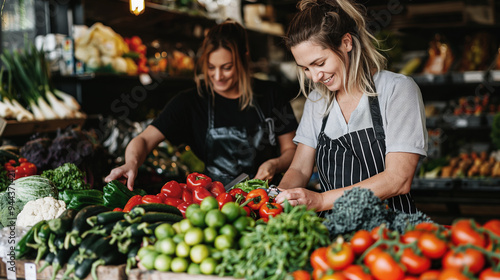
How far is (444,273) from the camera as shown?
133 centimetres

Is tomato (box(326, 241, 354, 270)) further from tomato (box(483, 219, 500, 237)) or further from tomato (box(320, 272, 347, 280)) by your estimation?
tomato (box(483, 219, 500, 237))

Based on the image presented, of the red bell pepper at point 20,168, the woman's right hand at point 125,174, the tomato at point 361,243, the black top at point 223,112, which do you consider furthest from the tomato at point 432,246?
the red bell pepper at point 20,168

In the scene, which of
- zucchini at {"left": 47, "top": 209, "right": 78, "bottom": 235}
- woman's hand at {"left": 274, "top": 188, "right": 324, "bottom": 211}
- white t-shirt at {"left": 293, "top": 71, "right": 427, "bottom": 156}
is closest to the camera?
zucchini at {"left": 47, "top": 209, "right": 78, "bottom": 235}

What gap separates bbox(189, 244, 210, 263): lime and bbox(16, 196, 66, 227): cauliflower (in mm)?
951

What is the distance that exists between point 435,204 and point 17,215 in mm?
3971

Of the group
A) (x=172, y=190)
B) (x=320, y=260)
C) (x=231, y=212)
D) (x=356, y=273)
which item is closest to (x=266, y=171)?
(x=172, y=190)

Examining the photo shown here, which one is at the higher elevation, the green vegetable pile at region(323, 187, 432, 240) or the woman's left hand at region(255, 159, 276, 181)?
the green vegetable pile at region(323, 187, 432, 240)

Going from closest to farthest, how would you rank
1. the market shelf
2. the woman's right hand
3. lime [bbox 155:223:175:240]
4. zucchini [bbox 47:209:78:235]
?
lime [bbox 155:223:175:240], zucchini [bbox 47:209:78:235], the woman's right hand, the market shelf

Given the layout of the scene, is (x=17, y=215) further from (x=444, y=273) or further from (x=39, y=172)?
(x=444, y=273)

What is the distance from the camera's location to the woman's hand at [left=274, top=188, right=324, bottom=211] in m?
2.07

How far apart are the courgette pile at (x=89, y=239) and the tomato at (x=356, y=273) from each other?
0.75m

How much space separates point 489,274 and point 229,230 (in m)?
0.82

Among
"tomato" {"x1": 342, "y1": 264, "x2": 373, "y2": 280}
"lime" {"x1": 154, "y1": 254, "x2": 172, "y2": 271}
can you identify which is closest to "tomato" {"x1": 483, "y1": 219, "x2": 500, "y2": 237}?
"tomato" {"x1": 342, "y1": 264, "x2": 373, "y2": 280}

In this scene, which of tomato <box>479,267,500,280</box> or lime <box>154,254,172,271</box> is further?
lime <box>154,254,172,271</box>
